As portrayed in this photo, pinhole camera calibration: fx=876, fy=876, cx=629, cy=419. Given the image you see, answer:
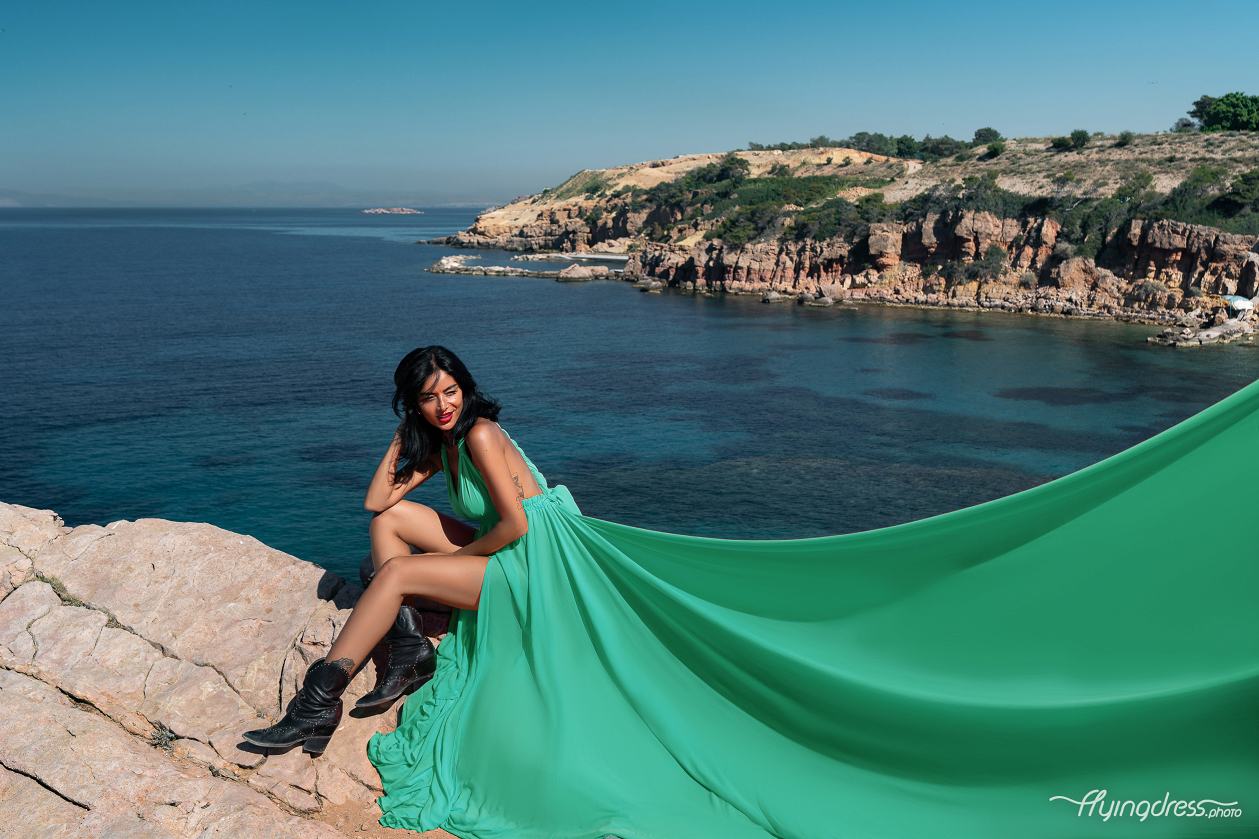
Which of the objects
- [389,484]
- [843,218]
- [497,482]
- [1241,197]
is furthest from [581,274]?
[497,482]

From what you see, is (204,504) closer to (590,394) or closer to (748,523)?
(748,523)

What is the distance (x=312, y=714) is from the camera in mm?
4363

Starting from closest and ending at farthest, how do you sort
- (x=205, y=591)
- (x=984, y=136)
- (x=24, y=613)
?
1. (x=24, y=613)
2. (x=205, y=591)
3. (x=984, y=136)

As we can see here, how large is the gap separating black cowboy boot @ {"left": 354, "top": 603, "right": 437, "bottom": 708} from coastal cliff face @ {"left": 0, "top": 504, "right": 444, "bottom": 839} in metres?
0.18

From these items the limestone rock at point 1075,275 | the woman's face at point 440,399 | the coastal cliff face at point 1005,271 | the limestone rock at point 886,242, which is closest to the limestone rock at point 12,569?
the woman's face at point 440,399

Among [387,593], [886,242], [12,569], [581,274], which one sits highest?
[886,242]

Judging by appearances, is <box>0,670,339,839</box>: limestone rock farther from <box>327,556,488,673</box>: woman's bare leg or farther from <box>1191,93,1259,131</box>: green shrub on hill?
<box>1191,93,1259,131</box>: green shrub on hill

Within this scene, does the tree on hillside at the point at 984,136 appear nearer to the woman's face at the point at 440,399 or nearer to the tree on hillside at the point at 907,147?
the tree on hillside at the point at 907,147

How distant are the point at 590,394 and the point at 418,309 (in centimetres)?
2667

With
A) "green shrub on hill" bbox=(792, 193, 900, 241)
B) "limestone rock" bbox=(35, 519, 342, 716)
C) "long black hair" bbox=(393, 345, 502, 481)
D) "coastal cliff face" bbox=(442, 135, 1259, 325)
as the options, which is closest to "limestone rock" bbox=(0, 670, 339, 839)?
"limestone rock" bbox=(35, 519, 342, 716)

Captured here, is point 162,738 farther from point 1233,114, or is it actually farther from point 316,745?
point 1233,114

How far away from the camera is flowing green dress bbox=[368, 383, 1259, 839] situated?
3689 mm

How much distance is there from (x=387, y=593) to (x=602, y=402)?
2883cm

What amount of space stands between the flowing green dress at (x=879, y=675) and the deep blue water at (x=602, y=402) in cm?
1481
